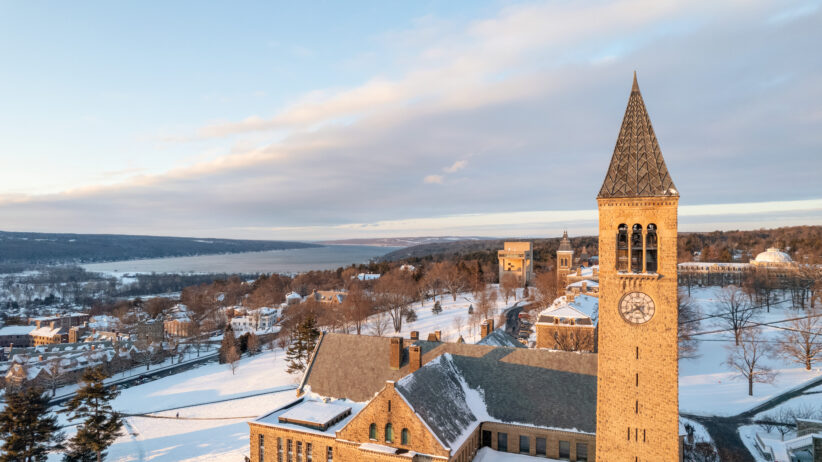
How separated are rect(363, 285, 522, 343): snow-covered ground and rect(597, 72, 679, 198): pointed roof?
51.3m

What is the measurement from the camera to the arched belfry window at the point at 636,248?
22.1 meters

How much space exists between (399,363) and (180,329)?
94.1 meters

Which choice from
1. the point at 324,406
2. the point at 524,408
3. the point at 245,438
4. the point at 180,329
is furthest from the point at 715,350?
the point at 180,329

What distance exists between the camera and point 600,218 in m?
22.7

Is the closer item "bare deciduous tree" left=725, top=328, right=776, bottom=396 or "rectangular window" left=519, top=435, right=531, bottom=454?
"rectangular window" left=519, top=435, right=531, bottom=454

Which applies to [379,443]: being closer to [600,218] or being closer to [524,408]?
[524,408]

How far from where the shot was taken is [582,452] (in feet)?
89.5

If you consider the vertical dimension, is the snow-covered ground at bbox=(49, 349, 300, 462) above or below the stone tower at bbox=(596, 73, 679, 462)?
below

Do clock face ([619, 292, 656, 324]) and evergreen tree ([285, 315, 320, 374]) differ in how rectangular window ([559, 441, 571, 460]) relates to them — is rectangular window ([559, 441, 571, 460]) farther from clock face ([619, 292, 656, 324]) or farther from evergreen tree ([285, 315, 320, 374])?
evergreen tree ([285, 315, 320, 374])

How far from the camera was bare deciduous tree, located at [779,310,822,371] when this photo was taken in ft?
174

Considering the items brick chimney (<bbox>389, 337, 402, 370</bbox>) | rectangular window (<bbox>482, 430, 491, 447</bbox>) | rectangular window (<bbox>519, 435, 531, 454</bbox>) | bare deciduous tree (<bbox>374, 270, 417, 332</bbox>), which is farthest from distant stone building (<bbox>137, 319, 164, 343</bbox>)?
rectangular window (<bbox>519, 435, 531, 454</bbox>)

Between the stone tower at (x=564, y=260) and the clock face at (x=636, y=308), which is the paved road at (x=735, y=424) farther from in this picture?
the stone tower at (x=564, y=260)

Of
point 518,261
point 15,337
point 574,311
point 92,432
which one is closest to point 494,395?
point 574,311

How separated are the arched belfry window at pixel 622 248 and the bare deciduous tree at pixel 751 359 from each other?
1515 inches
